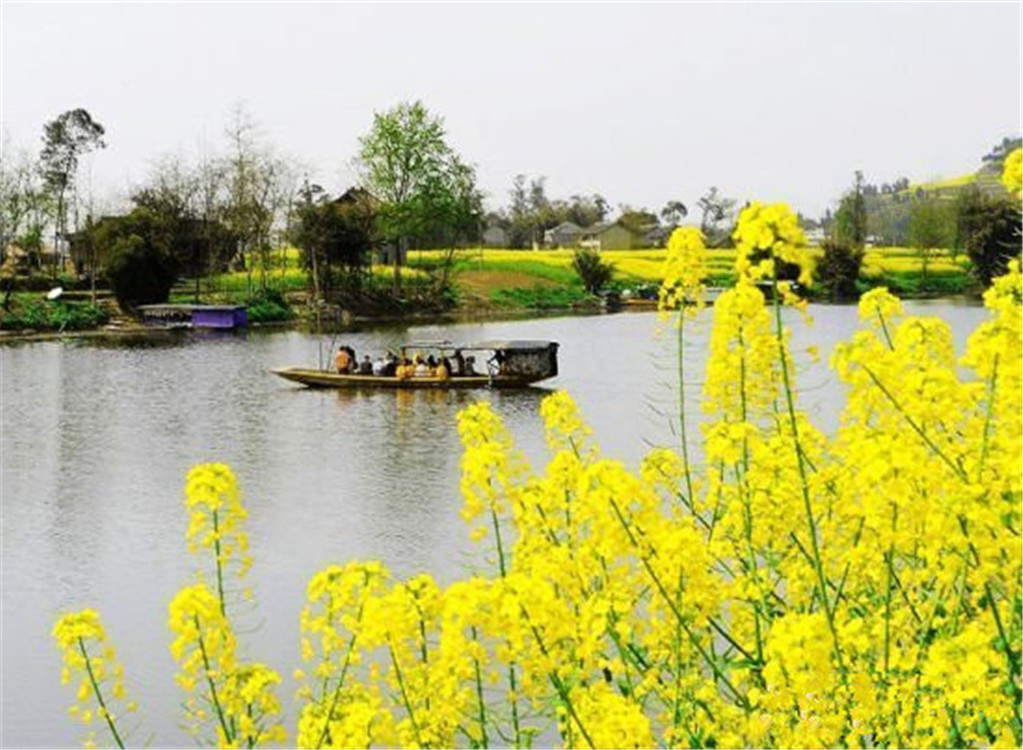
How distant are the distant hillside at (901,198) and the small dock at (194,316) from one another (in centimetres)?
4974

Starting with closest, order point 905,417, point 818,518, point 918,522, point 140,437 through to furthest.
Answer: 1. point 918,522
2. point 905,417
3. point 818,518
4. point 140,437

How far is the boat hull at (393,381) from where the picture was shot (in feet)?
87.9

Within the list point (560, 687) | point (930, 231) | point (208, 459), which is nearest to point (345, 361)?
point (208, 459)

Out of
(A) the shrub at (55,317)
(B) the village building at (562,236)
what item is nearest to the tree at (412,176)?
(A) the shrub at (55,317)

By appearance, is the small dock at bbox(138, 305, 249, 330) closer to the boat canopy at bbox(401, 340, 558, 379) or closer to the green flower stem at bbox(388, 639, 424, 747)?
the boat canopy at bbox(401, 340, 558, 379)

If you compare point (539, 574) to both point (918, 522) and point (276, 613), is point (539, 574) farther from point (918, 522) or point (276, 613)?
point (276, 613)

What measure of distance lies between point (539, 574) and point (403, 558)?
355 inches

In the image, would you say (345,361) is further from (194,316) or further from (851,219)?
(851,219)

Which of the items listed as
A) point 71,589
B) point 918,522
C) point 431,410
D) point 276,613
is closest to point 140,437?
point 431,410

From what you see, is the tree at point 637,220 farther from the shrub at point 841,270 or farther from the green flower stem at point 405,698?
the green flower stem at point 405,698

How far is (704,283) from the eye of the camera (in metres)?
4.73

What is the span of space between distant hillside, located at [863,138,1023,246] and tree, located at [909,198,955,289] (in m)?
5.34

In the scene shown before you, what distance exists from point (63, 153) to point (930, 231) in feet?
148

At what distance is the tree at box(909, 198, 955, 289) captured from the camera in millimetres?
74562
